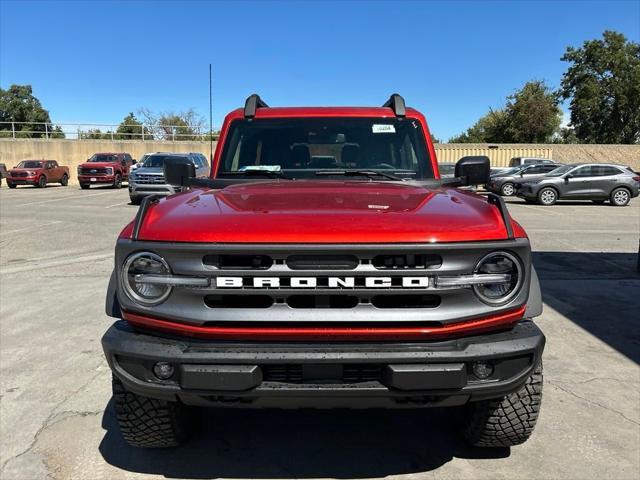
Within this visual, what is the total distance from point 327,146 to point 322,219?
1708 millimetres

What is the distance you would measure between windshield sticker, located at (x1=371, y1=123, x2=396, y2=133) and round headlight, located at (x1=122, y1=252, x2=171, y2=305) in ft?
7.32

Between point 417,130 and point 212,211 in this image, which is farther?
point 417,130

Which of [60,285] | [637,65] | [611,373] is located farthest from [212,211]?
[637,65]

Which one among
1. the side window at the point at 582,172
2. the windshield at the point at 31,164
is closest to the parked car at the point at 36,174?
the windshield at the point at 31,164

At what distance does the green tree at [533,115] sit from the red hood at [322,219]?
51.8 metres

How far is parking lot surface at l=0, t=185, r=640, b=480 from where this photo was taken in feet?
9.52

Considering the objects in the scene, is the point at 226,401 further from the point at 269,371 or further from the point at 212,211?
the point at 212,211

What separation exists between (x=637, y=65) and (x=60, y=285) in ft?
178

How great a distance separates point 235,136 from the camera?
4.04m

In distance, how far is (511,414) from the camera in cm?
279

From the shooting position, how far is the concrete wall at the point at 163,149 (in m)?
36.7

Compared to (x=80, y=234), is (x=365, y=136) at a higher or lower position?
higher

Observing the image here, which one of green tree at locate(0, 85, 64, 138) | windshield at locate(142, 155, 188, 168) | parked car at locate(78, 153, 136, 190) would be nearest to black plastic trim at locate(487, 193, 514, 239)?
windshield at locate(142, 155, 188, 168)

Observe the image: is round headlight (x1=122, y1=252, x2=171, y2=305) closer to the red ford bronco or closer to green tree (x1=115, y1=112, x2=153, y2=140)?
the red ford bronco
